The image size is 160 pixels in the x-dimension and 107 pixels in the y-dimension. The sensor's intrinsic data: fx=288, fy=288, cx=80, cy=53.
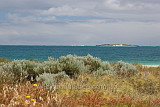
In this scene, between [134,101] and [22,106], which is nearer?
[22,106]

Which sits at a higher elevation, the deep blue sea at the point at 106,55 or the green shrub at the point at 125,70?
the green shrub at the point at 125,70

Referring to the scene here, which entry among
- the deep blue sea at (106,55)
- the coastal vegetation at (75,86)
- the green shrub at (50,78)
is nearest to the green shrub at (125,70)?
the coastal vegetation at (75,86)

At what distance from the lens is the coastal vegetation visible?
8.20 metres

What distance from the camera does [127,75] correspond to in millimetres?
14914

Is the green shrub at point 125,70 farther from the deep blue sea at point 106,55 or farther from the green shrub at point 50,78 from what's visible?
the deep blue sea at point 106,55

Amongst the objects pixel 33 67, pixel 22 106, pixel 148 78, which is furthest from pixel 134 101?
pixel 33 67

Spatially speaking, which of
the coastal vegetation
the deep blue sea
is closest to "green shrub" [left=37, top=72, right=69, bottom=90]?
the coastal vegetation

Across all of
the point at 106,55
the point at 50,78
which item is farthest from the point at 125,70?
the point at 106,55

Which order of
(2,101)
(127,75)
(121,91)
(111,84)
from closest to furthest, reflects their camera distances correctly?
(2,101)
(121,91)
(111,84)
(127,75)

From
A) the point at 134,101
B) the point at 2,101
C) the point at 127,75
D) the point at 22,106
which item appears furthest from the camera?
the point at 127,75

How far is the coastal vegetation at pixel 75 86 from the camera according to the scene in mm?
8203

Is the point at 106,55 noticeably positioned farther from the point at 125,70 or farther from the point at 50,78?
the point at 50,78

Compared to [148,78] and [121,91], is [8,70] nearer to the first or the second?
[121,91]

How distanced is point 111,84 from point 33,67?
451cm
